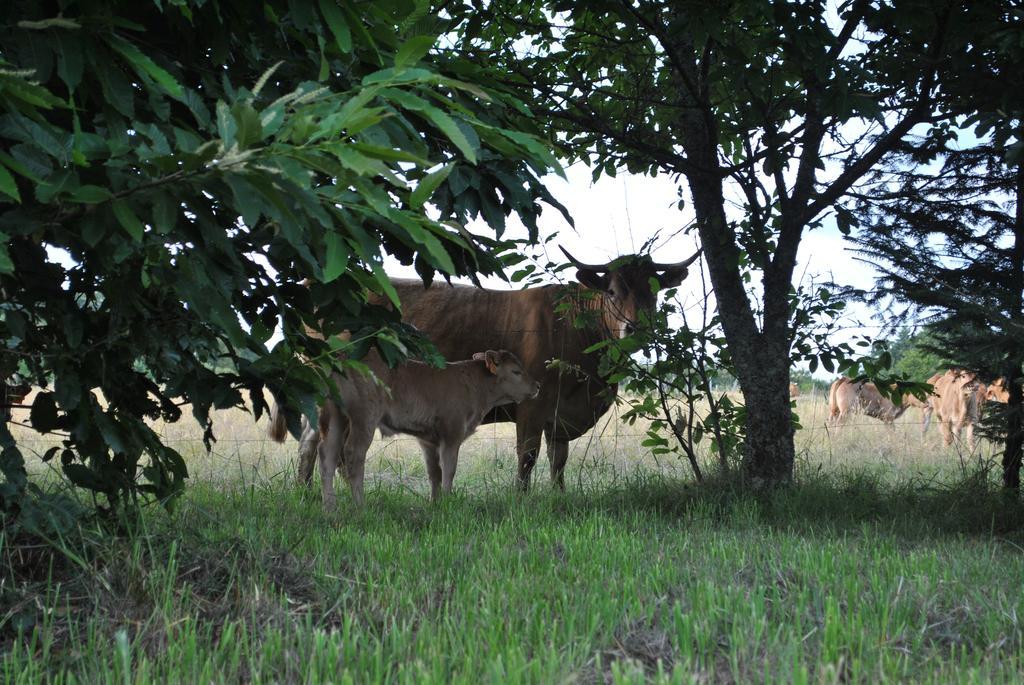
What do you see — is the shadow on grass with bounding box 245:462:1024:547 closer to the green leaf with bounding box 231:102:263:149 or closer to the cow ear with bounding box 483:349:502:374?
the cow ear with bounding box 483:349:502:374

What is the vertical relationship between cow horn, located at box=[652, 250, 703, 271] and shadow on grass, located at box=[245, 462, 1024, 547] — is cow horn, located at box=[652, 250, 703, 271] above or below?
above

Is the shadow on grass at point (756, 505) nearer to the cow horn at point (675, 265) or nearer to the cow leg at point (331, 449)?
→ the cow leg at point (331, 449)

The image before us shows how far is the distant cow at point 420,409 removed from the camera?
719 centimetres

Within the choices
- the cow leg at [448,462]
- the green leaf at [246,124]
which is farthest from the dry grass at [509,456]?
the green leaf at [246,124]

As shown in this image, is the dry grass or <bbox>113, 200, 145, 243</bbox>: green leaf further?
the dry grass

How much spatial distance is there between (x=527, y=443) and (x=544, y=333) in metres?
1.24

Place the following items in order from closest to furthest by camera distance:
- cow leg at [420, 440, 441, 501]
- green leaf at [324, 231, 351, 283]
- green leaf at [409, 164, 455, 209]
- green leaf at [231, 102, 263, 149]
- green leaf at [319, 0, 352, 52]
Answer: green leaf at [231, 102, 263, 149] < green leaf at [409, 164, 455, 209] < green leaf at [324, 231, 351, 283] < green leaf at [319, 0, 352, 52] < cow leg at [420, 440, 441, 501]

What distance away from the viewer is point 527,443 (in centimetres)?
873

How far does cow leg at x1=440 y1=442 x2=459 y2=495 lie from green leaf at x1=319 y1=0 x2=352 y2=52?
482 centimetres

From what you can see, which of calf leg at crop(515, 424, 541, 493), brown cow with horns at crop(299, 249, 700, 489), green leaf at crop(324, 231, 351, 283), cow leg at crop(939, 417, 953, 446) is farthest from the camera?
cow leg at crop(939, 417, 953, 446)

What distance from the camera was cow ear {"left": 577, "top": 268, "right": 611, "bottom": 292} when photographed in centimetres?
912

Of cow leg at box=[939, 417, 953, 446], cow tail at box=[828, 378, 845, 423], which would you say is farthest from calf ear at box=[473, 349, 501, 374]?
cow tail at box=[828, 378, 845, 423]

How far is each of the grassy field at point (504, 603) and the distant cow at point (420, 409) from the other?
136cm

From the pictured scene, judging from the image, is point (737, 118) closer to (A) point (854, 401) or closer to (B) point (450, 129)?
(B) point (450, 129)
